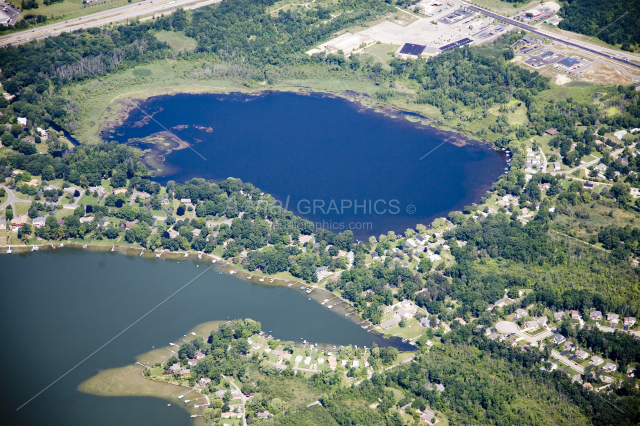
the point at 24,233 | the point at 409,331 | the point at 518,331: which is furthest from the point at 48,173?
the point at 518,331

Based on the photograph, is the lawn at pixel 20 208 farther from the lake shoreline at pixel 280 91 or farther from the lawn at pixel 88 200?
the lake shoreline at pixel 280 91

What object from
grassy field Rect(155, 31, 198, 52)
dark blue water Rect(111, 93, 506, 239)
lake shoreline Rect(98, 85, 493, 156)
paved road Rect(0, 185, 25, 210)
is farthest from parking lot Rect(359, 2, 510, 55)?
paved road Rect(0, 185, 25, 210)

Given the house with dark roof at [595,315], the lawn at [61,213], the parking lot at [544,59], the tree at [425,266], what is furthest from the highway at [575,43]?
the lawn at [61,213]

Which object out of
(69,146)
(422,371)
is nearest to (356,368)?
(422,371)

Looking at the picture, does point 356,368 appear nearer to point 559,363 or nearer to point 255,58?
point 559,363

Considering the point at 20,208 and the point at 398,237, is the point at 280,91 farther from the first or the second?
the point at 20,208

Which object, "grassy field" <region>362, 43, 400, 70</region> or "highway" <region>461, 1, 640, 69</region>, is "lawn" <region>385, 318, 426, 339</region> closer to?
"grassy field" <region>362, 43, 400, 70</region>
